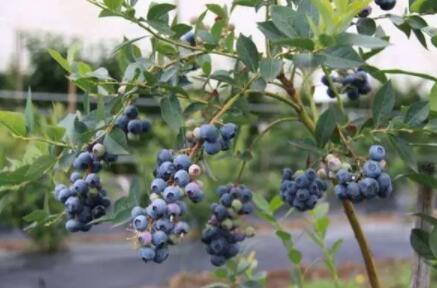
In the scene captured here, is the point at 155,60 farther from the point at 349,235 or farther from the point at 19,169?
the point at 349,235

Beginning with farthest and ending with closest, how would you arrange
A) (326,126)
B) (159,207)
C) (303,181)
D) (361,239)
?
1. (361,239)
2. (303,181)
3. (326,126)
4. (159,207)

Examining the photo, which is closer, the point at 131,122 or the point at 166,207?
the point at 166,207

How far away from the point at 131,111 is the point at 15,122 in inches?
5.7

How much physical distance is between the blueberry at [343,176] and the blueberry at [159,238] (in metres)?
0.22

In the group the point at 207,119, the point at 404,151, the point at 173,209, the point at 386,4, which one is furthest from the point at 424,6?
the point at 173,209

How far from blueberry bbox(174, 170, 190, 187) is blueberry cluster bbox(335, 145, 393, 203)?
7.1 inches

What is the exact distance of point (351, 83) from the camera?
1.08 meters

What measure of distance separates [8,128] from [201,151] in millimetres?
249

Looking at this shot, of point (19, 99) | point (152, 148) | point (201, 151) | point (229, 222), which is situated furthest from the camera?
point (19, 99)

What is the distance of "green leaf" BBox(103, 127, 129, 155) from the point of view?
84 centimetres

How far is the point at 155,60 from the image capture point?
916mm

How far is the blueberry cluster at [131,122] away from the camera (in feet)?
2.86

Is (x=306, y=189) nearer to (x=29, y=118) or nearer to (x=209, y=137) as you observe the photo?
(x=209, y=137)

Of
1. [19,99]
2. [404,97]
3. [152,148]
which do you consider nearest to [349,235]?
[152,148]
